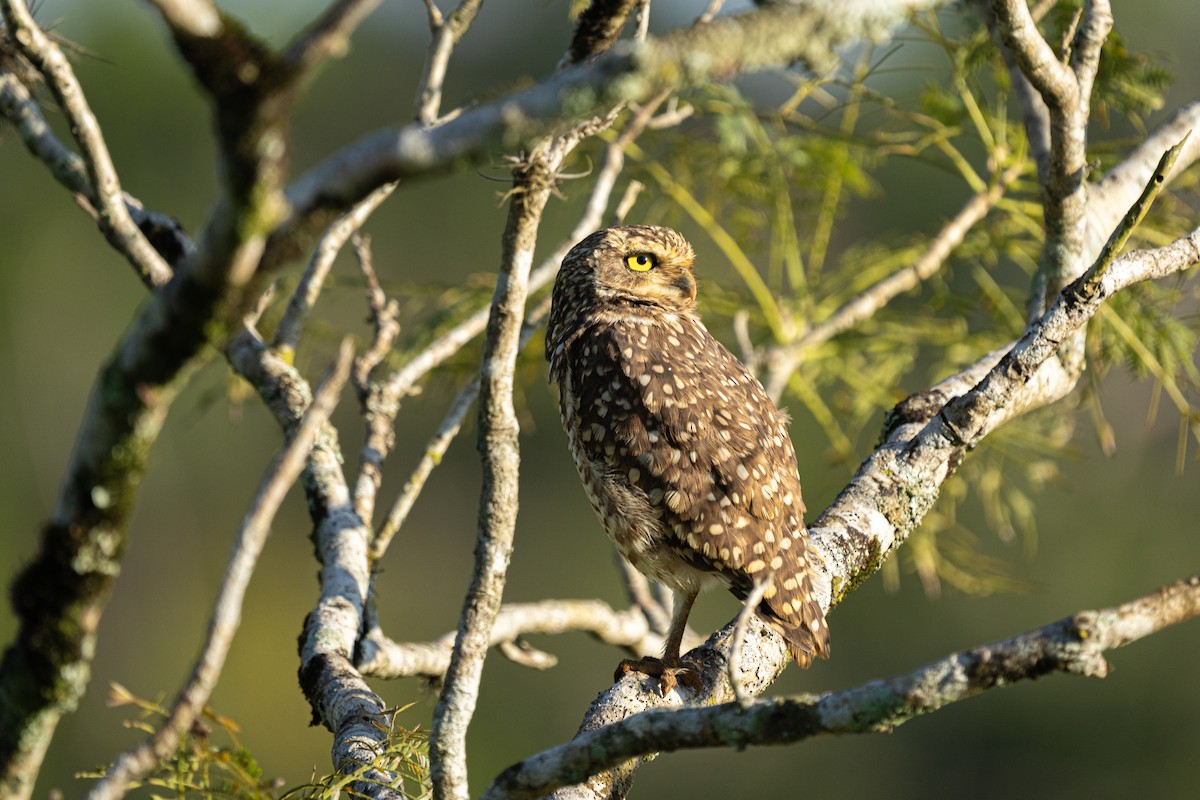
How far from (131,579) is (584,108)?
21367 mm

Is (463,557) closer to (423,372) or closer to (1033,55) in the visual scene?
(423,372)

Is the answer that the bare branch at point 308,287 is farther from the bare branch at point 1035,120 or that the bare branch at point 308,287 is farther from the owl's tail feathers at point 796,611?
the bare branch at point 1035,120

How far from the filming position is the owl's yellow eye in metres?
4.13

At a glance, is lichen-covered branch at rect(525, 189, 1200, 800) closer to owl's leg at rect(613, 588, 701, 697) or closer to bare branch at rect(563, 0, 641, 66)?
owl's leg at rect(613, 588, 701, 697)

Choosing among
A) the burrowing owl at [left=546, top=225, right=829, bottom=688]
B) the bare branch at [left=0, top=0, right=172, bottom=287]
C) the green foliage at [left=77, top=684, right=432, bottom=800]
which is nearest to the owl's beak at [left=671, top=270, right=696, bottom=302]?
the burrowing owl at [left=546, top=225, right=829, bottom=688]

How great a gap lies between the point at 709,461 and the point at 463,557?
1724cm

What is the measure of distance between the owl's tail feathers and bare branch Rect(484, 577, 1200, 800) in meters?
1.34

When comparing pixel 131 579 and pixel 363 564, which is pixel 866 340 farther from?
pixel 131 579

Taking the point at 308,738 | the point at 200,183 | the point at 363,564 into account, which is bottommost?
the point at 363,564

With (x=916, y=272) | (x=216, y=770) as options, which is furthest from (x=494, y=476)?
(x=916, y=272)

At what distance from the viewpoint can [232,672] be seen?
18891 millimetres

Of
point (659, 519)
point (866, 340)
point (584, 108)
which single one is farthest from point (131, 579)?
point (584, 108)

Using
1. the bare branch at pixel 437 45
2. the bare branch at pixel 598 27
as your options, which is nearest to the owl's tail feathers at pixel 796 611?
the bare branch at pixel 598 27

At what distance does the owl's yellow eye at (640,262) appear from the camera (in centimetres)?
413
